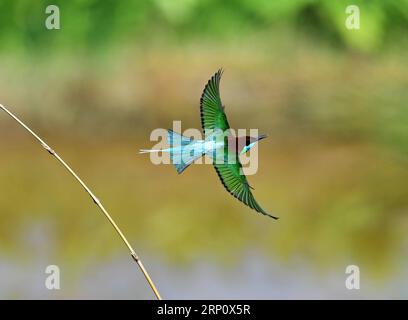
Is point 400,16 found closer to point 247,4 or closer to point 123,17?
point 247,4

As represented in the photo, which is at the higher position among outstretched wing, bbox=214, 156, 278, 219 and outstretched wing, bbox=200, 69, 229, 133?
outstretched wing, bbox=200, 69, 229, 133

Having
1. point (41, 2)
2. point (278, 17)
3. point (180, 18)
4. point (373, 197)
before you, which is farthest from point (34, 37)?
point (373, 197)

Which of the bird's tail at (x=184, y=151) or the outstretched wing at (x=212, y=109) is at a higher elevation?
the outstretched wing at (x=212, y=109)

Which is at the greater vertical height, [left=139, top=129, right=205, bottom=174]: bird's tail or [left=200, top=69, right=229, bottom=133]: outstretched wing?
[left=200, top=69, right=229, bottom=133]: outstretched wing

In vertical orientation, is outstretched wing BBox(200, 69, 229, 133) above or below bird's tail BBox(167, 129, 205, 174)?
above

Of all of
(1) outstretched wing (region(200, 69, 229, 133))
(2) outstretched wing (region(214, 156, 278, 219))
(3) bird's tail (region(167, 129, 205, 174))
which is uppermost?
(1) outstretched wing (region(200, 69, 229, 133))

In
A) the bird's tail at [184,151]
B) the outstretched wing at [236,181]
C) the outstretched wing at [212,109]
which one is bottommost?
the outstretched wing at [236,181]

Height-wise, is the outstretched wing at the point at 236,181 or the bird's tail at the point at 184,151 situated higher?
the bird's tail at the point at 184,151
